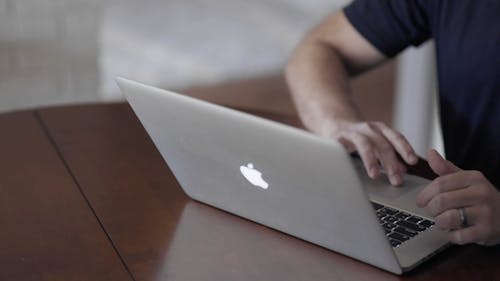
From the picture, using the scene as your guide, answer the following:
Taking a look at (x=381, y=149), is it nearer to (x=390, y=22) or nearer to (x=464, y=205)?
(x=464, y=205)

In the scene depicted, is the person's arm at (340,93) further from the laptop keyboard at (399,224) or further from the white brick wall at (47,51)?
the white brick wall at (47,51)

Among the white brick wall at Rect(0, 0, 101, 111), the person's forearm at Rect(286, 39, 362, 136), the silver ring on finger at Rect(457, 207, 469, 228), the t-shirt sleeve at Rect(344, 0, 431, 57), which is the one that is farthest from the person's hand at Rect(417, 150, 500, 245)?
the white brick wall at Rect(0, 0, 101, 111)

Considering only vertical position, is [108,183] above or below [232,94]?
above

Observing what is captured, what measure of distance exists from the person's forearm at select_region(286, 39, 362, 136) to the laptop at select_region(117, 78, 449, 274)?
25 centimetres

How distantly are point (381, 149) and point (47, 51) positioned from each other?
1567mm

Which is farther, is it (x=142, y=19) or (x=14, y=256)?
(x=142, y=19)

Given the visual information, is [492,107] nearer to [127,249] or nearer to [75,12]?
[127,249]

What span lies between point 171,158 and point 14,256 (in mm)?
257

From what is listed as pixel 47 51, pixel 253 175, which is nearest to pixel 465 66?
pixel 253 175

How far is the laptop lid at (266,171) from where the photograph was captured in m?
0.95

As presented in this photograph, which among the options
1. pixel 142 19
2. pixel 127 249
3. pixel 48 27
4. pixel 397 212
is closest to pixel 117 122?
pixel 127 249

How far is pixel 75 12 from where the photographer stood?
2.53 meters

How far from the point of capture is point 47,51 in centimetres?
253

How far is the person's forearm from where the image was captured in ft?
4.76
